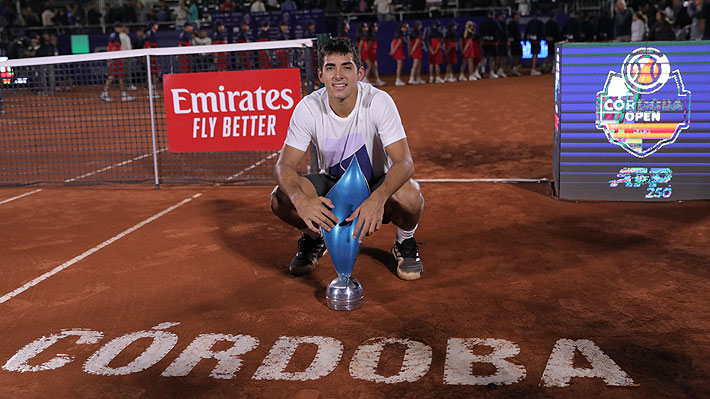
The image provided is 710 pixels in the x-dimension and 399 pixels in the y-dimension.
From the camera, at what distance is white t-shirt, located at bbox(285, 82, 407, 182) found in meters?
5.20

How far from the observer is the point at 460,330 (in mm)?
4520

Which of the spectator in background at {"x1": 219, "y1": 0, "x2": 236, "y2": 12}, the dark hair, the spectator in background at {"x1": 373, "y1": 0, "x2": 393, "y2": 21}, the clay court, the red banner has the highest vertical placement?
the spectator in background at {"x1": 219, "y1": 0, "x2": 236, "y2": 12}

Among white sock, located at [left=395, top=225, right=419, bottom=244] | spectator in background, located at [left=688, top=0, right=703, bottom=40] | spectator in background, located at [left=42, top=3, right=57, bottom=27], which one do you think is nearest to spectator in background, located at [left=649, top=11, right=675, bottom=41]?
spectator in background, located at [left=688, top=0, right=703, bottom=40]

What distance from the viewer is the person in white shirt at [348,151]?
16.2 feet

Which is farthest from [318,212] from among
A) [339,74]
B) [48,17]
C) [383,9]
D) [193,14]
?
[48,17]

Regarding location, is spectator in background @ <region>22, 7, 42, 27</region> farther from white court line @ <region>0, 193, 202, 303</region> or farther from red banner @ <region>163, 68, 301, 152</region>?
white court line @ <region>0, 193, 202, 303</region>

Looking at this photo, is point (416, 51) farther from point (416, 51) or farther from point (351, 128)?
point (351, 128)

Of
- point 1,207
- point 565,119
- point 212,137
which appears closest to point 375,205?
point 565,119

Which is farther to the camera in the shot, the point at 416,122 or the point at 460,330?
the point at 416,122

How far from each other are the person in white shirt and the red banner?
3.18 meters

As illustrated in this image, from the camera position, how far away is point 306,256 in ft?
19.2

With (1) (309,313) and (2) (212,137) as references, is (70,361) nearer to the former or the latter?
(1) (309,313)

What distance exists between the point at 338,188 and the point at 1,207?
561 centimetres

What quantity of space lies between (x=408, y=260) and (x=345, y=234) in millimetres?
1076
